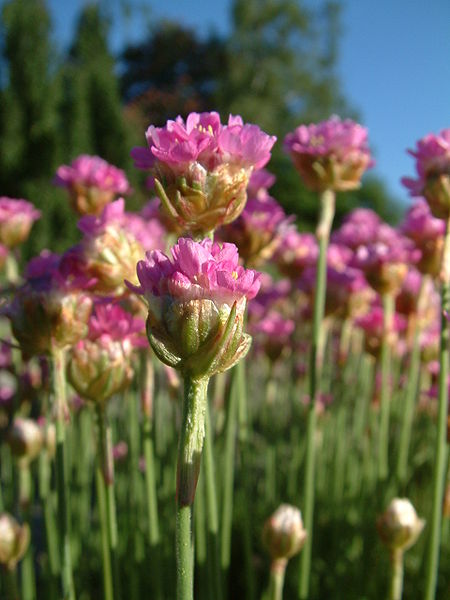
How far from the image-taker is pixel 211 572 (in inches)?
26.4

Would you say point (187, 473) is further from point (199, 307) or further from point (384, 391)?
point (384, 391)

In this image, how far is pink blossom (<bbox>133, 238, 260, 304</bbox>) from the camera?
16.3 inches

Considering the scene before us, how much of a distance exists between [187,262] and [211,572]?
429 millimetres

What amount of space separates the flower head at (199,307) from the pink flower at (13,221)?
0.75 meters

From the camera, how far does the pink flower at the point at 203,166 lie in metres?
0.51

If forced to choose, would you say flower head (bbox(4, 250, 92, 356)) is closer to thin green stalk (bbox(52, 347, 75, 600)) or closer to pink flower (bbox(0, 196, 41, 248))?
thin green stalk (bbox(52, 347, 75, 600))

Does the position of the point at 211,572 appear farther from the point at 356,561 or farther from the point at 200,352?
the point at 356,561

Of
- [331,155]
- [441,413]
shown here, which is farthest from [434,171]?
[441,413]

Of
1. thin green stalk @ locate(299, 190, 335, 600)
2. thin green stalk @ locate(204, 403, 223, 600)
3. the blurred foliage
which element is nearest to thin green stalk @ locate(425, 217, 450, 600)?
thin green stalk @ locate(299, 190, 335, 600)

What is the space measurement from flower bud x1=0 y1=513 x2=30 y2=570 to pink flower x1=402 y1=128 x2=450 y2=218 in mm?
704

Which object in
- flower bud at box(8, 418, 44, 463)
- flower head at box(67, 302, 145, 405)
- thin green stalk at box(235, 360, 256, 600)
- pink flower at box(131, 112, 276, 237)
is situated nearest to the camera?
pink flower at box(131, 112, 276, 237)

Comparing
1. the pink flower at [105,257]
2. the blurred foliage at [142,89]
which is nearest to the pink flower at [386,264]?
Answer: the pink flower at [105,257]

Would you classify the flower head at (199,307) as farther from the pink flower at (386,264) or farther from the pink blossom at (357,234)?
the pink blossom at (357,234)

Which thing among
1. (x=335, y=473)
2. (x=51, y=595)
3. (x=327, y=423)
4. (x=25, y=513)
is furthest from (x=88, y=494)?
(x=327, y=423)
